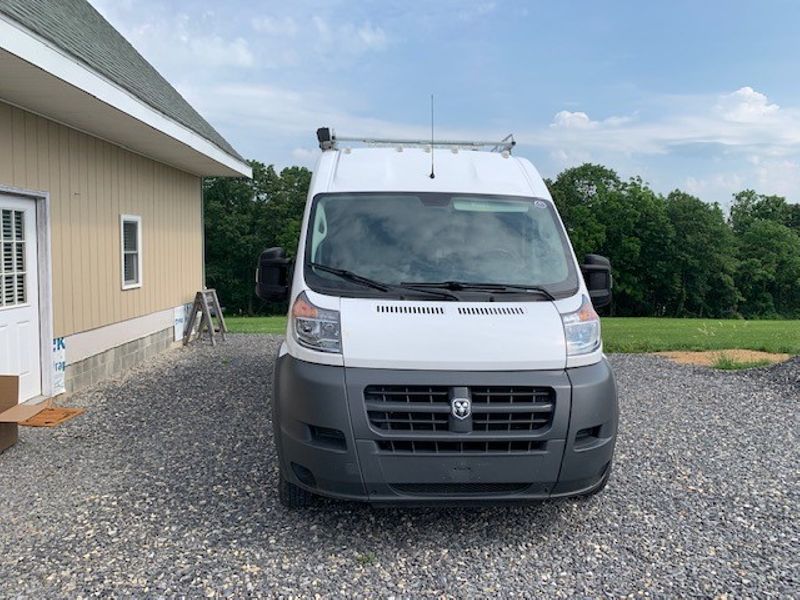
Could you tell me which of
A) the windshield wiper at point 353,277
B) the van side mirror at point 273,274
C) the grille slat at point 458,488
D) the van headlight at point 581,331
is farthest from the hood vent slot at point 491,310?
the van side mirror at point 273,274

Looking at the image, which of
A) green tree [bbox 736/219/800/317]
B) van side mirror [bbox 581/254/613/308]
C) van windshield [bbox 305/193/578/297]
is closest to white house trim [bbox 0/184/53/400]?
van windshield [bbox 305/193/578/297]

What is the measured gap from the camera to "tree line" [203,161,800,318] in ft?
149

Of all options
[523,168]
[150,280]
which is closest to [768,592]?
[523,168]

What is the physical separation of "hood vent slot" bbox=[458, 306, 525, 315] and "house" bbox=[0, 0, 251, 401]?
3.88 m

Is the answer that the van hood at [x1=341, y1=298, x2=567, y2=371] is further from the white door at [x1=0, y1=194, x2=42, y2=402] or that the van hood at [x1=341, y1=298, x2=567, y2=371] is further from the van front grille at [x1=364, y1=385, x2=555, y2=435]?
the white door at [x1=0, y1=194, x2=42, y2=402]

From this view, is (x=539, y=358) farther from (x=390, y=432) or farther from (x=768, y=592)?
(x=768, y=592)

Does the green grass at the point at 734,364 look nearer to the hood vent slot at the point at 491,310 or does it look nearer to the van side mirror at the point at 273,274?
the hood vent slot at the point at 491,310

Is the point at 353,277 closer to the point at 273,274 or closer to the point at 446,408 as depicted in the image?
the point at 273,274

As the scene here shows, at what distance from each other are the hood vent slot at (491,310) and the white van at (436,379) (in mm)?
12

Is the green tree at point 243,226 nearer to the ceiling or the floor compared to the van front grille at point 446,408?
nearer to the ceiling

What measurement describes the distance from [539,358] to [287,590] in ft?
6.12

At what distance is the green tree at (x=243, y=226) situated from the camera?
44.8m

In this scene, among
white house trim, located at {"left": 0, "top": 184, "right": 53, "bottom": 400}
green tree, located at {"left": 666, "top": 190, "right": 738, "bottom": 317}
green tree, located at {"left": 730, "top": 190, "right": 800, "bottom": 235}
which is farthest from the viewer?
green tree, located at {"left": 730, "top": 190, "right": 800, "bottom": 235}

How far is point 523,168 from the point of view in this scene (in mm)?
5367
